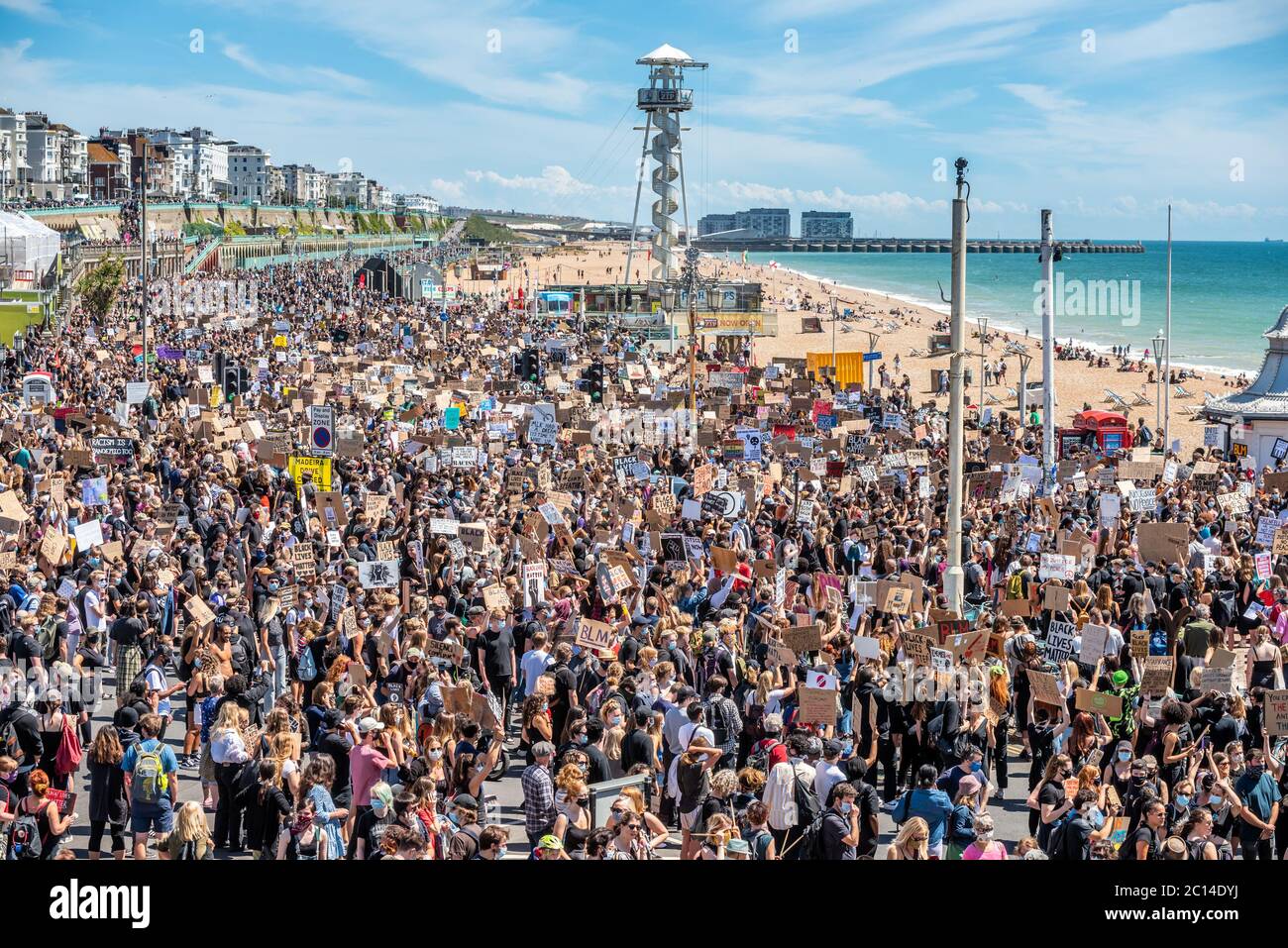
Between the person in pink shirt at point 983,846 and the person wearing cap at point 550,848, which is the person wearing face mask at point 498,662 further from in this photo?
the person in pink shirt at point 983,846

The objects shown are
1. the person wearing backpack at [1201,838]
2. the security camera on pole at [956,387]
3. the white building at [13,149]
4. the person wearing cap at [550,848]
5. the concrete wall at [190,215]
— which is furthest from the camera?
the white building at [13,149]

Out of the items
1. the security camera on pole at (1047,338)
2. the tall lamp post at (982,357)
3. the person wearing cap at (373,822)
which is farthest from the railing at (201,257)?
the person wearing cap at (373,822)

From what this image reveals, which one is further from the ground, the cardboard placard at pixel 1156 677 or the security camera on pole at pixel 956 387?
the security camera on pole at pixel 956 387

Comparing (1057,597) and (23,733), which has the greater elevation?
(1057,597)

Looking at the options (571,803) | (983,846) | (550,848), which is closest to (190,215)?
(571,803)

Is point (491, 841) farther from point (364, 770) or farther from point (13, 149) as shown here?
point (13, 149)

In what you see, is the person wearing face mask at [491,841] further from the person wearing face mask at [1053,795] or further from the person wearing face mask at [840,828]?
the person wearing face mask at [1053,795]

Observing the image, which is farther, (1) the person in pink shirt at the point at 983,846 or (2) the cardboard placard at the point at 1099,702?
(2) the cardboard placard at the point at 1099,702

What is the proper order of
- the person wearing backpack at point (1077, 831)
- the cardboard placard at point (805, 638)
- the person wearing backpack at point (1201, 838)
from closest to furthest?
1. the person wearing backpack at point (1201, 838)
2. the person wearing backpack at point (1077, 831)
3. the cardboard placard at point (805, 638)

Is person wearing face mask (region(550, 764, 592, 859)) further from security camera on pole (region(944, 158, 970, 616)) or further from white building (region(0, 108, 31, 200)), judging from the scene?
white building (region(0, 108, 31, 200))

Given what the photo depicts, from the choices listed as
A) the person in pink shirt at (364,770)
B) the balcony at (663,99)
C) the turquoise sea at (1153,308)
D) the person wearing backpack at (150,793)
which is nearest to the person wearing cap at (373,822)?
the person in pink shirt at (364,770)

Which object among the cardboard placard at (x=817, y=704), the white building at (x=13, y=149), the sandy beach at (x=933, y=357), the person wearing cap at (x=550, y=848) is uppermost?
the white building at (x=13, y=149)
